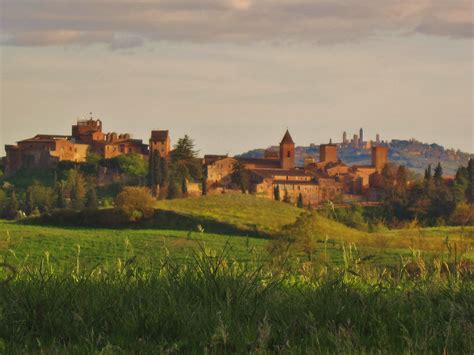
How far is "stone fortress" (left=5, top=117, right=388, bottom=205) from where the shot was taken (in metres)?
118

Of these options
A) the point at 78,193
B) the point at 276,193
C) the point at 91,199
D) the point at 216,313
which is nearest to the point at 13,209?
the point at 78,193

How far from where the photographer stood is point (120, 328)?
5.13 metres

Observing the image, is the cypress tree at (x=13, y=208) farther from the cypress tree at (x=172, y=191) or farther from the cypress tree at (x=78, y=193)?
the cypress tree at (x=172, y=191)

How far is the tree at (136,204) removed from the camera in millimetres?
59156

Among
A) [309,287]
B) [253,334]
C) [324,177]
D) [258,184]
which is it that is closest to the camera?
[253,334]

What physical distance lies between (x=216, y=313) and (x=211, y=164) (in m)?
118

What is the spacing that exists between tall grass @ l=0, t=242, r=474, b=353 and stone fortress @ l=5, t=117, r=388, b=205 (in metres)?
102

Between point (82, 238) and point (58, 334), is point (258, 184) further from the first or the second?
point (58, 334)

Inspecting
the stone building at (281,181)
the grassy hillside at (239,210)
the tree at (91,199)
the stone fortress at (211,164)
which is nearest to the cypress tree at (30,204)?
the tree at (91,199)

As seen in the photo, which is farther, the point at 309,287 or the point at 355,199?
the point at 355,199

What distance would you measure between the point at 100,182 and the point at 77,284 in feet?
349

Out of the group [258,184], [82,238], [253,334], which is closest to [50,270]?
[253,334]

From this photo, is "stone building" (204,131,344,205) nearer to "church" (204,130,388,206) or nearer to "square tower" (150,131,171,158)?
"church" (204,130,388,206)

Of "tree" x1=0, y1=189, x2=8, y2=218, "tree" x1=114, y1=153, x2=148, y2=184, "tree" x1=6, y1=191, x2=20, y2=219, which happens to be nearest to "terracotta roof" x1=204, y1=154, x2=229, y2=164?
"tree" x1=114, y1=153, x2=148, y2=184
